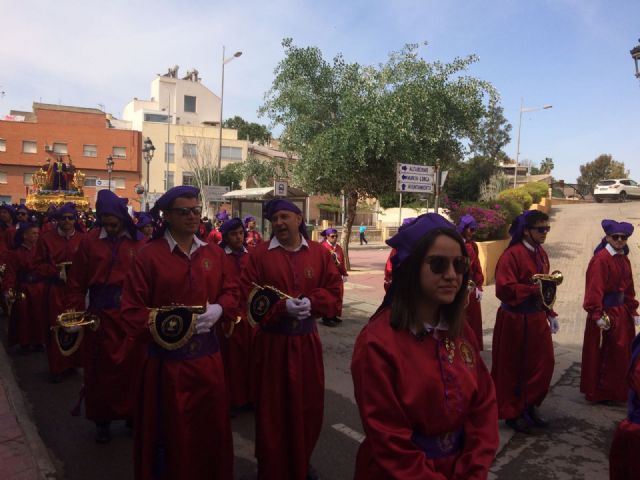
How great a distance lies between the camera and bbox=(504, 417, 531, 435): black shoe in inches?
200

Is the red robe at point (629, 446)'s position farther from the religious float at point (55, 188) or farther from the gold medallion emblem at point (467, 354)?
the religious float at point (55, 188)

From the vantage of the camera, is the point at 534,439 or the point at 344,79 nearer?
the point at 534,439

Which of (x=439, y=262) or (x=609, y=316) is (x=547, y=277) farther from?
(x=439, y=262)

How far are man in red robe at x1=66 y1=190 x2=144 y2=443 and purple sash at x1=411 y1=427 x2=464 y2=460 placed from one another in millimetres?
3480

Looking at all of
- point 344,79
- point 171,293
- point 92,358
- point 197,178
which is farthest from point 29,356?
point 197,178

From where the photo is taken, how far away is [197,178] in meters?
47.5

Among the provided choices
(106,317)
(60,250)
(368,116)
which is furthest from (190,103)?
(106,317)

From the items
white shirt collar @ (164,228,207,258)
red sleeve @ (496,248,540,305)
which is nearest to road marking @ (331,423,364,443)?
red sleeve @ (496,248,540,305)

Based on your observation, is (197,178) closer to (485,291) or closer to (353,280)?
(353,280)

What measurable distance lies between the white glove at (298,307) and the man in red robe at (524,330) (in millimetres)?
2350

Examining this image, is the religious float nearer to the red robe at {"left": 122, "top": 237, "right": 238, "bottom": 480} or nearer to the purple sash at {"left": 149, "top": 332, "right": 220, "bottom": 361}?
the red robe at {"left": 122, "top": 237, "right": 238, "bottom": 480}

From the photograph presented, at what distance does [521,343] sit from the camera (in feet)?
16.7

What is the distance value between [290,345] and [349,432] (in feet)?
5.54

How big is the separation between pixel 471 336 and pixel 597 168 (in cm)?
7158
